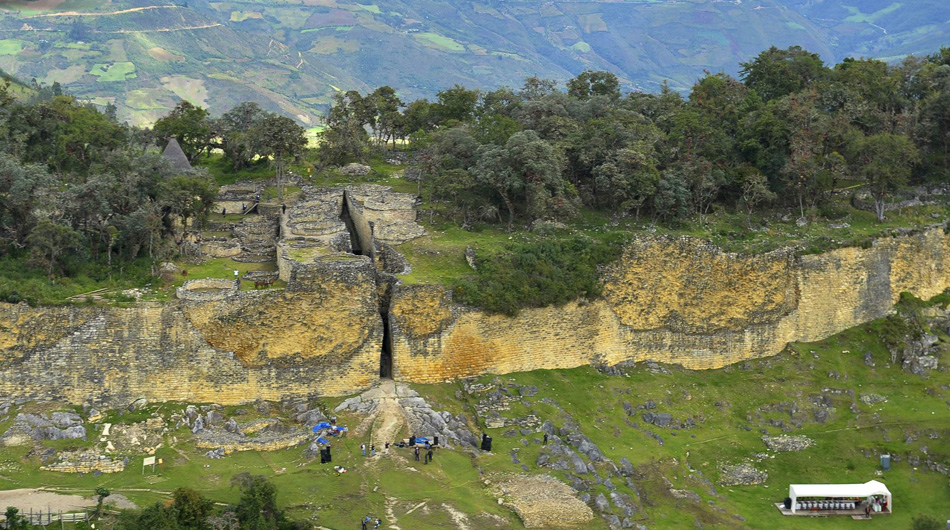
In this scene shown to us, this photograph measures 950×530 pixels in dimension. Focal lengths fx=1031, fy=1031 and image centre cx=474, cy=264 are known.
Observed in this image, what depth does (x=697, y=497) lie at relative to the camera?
37156mm

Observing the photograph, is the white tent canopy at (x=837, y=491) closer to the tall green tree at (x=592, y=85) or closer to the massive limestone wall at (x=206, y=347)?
the massive limestone wall at (x=206, y=347)

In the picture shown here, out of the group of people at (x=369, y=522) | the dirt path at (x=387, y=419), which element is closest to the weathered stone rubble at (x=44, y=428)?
the dirt path at (x=387, y=419)

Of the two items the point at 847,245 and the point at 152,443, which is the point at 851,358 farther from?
the point at 152,443

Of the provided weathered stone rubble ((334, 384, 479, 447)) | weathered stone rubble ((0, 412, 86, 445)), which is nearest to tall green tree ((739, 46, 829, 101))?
weathered stone rubble ((334, 384, 479, 447))

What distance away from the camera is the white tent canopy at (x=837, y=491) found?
1449 inches

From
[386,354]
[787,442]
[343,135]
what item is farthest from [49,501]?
[343,135]

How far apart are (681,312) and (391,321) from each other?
43.9 feet

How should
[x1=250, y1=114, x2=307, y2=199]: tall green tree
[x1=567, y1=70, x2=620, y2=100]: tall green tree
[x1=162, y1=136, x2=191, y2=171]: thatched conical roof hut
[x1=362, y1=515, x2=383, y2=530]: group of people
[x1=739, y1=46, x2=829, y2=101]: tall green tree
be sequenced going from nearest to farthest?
[x1=362, y1=515, x2=383, y2=530]: group of people
[x1=250, y1=114, x2=307, y2=199]: tall green tree
[x1=162, y1=136, x2=191, y2=171]: thatched conical roof hut
[x1=739, y1=46, x2=829, y2=101]: tall green tree
[x1=567, y1=70, x2=620, y2=100]: tall green tree

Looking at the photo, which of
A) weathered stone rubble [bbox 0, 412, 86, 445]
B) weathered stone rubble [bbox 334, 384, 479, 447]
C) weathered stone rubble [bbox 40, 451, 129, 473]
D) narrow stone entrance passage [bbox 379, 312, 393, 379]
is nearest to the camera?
weathered stone rubble [bbox 40, 451, 129, 473]

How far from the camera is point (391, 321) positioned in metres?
40.8

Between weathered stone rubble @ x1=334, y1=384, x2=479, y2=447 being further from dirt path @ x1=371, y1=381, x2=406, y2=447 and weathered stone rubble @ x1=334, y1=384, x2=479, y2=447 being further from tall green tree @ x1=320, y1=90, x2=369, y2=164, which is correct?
tall green tree @ x1=320, y1=90, x2=369, y2=164

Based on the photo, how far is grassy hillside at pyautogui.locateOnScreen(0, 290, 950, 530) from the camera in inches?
1310

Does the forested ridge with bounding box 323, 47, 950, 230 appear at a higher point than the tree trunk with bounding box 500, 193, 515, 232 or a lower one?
higher

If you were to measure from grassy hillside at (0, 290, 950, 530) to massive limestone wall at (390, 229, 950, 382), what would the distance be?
2.68 feet
